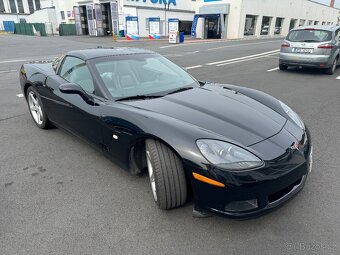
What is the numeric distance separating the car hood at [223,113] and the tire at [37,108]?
Result: 201 centimetres

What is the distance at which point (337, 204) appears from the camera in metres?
2.42

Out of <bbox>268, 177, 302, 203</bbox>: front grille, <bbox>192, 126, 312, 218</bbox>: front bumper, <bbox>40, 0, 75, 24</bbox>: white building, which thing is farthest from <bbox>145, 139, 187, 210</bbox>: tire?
<bbox>40, 0, 75, 24</bbox>: white building

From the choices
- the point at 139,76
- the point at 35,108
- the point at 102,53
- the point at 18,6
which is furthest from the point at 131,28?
the point at 18,6

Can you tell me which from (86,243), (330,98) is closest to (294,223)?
(86,243)

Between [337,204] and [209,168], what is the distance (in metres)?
1.41

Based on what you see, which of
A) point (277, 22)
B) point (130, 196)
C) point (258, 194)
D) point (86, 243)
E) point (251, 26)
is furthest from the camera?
point (277, 22)

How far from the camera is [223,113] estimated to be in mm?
2496

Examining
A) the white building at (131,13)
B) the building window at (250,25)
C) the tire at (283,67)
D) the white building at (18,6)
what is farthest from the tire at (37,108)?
the white building at (18,6)

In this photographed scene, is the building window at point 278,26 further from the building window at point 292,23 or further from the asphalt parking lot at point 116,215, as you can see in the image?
the asphalt parking lot at point 116,215

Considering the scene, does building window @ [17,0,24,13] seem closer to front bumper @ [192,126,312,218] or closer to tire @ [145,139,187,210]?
tire @ [145,139,187,210]

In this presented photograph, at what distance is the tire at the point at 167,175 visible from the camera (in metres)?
2.13

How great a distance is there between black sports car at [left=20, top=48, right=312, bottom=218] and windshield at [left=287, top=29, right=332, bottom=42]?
6643 millimetres

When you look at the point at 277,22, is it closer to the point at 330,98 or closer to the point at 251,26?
the point at 251,26

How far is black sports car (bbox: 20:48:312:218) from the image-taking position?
1.95 m
